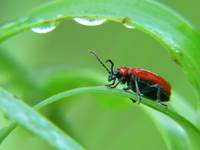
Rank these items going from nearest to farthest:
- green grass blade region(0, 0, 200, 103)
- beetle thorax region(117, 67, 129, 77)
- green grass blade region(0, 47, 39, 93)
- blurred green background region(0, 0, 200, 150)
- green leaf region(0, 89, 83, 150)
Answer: green leaf region(0, 89, 83, 150)
green grass blade region(0, 0, 200, 103)
beetle thorax region(117, 67, 129, 77)
green grass blade region(0, 47, 39, 93)
blurred green background region(0, 0, 200, 150)

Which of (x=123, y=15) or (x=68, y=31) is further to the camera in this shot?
(x=68, y=31)

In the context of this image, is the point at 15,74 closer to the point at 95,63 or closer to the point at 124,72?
the point at 124,72

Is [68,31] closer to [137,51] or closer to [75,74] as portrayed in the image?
[137,51]

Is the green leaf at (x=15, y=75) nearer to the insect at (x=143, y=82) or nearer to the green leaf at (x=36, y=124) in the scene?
the insect at (x=143, y=82)

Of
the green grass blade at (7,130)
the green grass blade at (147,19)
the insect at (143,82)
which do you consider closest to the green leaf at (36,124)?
the green grass blade at (7,130)

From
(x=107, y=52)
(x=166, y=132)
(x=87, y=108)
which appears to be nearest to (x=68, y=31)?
(x=107, y=52)

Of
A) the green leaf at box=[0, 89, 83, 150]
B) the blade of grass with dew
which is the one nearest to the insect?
the blade of grass with dew

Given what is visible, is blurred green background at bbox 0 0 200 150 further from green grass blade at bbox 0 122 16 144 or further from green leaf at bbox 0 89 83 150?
green leaf at bbox 0 89 83 150
